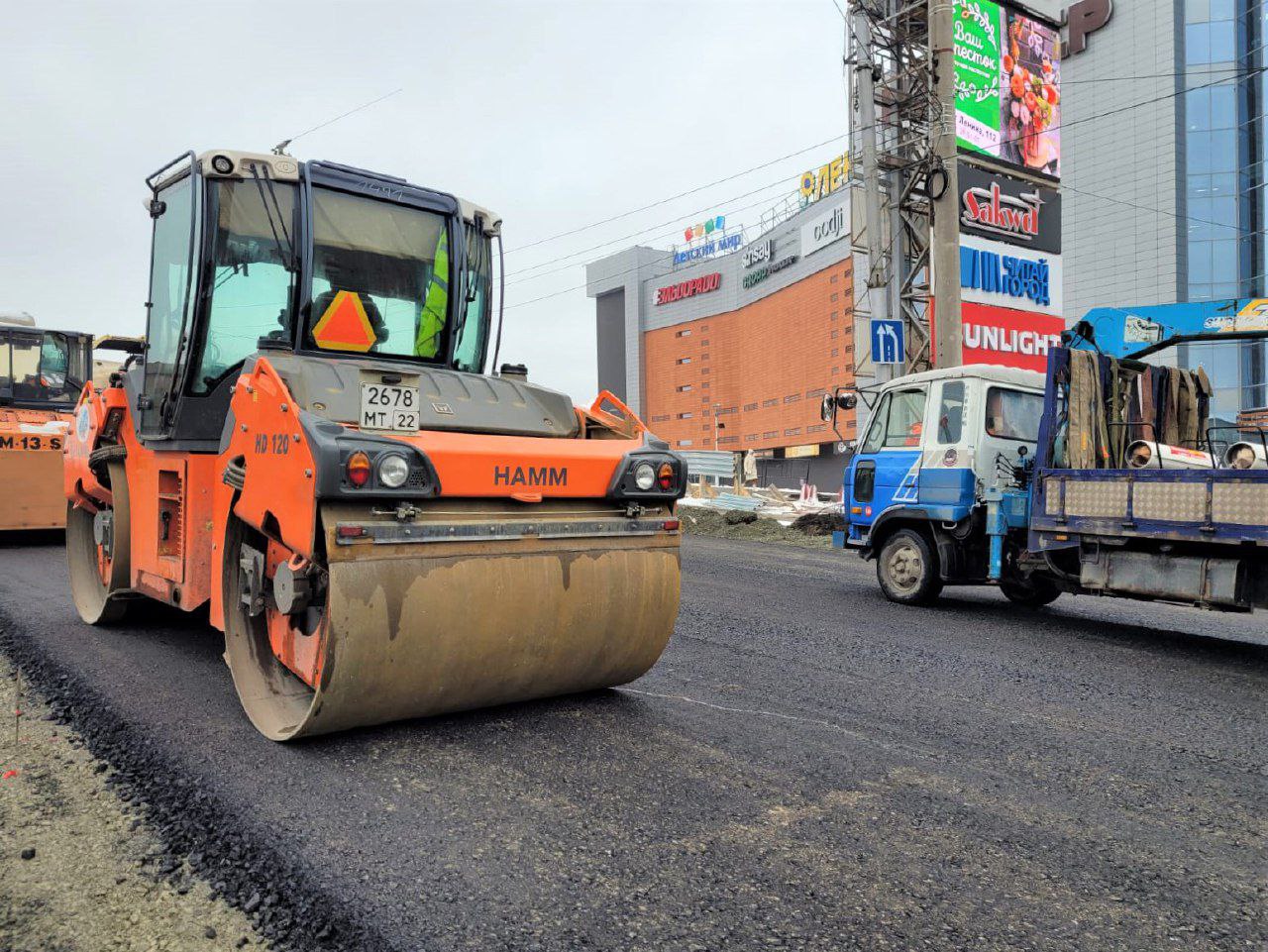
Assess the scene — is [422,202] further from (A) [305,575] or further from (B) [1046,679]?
(B) [1046,679]

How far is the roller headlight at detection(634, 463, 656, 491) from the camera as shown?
421 centimetres

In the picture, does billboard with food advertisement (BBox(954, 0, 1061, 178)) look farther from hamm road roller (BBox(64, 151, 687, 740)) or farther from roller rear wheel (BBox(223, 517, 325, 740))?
roller rear wheel (BBox(223, 517, 325, 740))

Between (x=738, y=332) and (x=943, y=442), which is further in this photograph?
(x=738, y=332)

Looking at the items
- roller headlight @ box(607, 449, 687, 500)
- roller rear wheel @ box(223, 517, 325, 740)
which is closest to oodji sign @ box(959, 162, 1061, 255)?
roller headlight @ box(607, 449, 687, 500)

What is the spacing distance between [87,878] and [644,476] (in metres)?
2.58

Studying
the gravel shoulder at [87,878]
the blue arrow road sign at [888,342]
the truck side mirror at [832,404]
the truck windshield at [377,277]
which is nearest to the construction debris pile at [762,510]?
the blue arrow road sign at [888,342]

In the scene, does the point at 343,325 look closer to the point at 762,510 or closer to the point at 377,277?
the point at 377,277

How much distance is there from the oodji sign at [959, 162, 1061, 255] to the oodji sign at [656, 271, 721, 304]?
4481cm

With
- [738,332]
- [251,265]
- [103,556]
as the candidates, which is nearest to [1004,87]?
[251,265]

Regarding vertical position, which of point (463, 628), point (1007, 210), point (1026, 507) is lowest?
point (463, 628)

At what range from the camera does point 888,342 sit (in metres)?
17.8

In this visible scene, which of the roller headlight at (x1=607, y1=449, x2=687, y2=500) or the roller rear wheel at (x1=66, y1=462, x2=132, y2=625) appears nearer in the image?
the roller headlight at (x1=607, y1=449, x2=687, y2=500)

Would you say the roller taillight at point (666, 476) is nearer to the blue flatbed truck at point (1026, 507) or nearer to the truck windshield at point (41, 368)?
the blue flatbed truck at point (1026, 507)

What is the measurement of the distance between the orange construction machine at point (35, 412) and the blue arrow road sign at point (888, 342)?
13536mm
